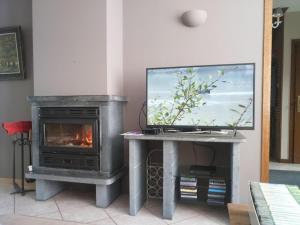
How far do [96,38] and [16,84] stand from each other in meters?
1.41

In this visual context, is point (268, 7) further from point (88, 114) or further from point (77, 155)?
point (77, 155)

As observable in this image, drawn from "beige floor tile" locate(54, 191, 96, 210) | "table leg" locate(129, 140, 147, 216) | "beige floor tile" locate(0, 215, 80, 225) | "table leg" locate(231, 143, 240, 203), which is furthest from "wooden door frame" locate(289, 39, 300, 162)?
"beige floor tile" locate(0, 215, 80, 225)

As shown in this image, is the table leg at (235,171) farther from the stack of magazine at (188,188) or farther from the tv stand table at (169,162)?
the stack of magazine at (188,188)

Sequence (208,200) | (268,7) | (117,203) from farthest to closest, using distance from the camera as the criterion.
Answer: (117,203), (268,7), (208,200)

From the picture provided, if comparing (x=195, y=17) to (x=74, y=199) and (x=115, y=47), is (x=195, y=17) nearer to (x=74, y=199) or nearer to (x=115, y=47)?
(x=115, y=47)

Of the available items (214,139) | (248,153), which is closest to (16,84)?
(214,139)

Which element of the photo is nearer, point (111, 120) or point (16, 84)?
point (111, 120)

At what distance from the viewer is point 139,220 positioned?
2154 millimetres

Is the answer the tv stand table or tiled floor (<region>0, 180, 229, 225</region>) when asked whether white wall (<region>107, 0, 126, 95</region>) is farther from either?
tiled floor (<region>0, 180, 229, 225</region>)

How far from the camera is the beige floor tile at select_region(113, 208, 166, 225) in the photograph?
2.10 meters

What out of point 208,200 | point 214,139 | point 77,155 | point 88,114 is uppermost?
point 88,114

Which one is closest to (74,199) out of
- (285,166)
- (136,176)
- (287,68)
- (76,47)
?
(136,176)

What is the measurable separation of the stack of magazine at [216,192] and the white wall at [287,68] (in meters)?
2.83

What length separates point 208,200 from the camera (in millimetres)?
2221
